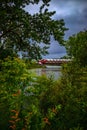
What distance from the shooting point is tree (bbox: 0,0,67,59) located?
2702 cm

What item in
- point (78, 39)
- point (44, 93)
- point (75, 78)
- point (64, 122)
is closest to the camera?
point (64, 122)

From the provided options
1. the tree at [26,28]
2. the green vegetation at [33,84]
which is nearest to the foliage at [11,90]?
the green vegetation at [33,84]

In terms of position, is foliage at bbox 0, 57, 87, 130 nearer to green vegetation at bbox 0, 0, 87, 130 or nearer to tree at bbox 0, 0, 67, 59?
green vegetation at bbox 0, 0, 87, 130

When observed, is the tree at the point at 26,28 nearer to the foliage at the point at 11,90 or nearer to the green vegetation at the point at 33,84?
the green vegetation at the point at 33,84

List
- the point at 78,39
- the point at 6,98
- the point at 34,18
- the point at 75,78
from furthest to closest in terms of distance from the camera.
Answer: the point at 78,39 < the point at 34,18 < the point at 75,78 < the point at 6,98

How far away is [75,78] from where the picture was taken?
1489 cm

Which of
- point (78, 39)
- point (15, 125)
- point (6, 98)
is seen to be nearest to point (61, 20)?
point (6, 98)

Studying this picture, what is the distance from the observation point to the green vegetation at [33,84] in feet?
28.8

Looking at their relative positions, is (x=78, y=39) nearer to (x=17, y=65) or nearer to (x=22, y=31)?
(x=22, y=31)

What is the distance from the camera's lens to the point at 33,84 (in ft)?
42.6

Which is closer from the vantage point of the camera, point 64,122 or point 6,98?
point 64,122

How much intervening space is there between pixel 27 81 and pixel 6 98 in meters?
3.12

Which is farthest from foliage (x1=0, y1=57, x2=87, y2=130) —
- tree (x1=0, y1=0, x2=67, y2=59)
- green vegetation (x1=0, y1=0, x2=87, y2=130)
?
tree (x1=0, y1=0, x2=67, y2=59)

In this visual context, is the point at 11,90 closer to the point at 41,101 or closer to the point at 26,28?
the point at 41,101
